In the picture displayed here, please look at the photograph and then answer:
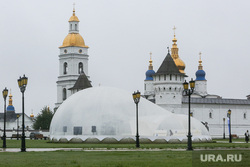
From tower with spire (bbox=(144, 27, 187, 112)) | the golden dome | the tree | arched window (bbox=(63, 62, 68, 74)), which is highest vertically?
the golden dome

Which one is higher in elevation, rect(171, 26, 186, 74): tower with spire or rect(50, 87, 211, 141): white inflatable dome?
rect(171, 26, 186, 74): tower with spire

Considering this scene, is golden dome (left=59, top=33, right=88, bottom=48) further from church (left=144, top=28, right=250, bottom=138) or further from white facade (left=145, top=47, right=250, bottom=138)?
white facade (left=145, top=47, right=250, bottom=138)

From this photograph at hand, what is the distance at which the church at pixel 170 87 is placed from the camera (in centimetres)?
10700

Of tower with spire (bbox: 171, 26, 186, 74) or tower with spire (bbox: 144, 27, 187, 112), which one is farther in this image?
tower with spire (bbox: 171, 26, 186, 74)

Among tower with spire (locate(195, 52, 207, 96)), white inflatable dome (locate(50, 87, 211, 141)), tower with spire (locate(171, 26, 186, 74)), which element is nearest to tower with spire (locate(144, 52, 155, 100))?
tower with spire (locate(171, 26, 186, 74))

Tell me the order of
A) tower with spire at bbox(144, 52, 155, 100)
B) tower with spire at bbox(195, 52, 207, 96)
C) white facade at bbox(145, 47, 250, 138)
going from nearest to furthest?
1. white facade at bbox(145, 47, 250, 138)
2. tower with spire at bbox(144, 52, 155, 100)
3. tower with spire at bbox(195, 52, 207, 96)

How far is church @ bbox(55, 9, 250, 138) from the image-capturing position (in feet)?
351

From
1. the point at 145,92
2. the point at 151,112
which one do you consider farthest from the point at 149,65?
the point at 151,112

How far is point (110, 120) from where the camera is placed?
63.0 meters

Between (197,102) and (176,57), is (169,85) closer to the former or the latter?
(197,102)

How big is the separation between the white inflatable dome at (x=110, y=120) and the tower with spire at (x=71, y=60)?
6571 centimetres

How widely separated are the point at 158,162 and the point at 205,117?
90.0m

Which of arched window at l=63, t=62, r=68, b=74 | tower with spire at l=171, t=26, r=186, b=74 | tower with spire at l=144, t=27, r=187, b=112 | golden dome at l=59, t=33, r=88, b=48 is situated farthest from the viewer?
arched window at l=63, t=62, r=68, b=74

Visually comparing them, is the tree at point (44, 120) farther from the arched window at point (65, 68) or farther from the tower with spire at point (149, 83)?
the tower with spire at point (149, 83)
